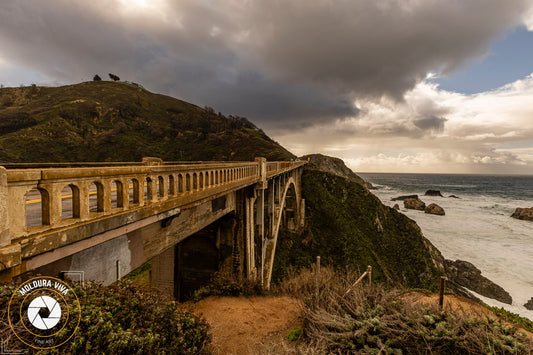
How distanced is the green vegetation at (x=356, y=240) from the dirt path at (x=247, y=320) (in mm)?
14969

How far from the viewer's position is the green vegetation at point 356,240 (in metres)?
26.7

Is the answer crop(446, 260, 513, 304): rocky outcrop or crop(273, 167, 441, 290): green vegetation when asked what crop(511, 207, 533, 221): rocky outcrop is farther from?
crop(446, 260, 513, 304): rocky outcrop

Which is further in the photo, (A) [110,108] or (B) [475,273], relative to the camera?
(A) [110,108]

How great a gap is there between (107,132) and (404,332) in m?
72.5

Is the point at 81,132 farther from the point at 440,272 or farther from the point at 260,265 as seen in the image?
the point at 440,272

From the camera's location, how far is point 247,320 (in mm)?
7902

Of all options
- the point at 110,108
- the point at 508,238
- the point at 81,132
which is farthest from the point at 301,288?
the point at 110,108

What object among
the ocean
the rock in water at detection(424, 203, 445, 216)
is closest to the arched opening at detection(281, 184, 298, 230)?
the ocean

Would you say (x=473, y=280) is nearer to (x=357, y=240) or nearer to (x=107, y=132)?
(x=357, y=240)

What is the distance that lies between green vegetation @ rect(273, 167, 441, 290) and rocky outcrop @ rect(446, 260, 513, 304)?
198cm

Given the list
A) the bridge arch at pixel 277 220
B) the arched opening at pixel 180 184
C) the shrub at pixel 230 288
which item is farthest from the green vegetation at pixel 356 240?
the arched opening at pixel 180 184

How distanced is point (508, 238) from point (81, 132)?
297 ft

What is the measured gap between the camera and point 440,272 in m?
25.8

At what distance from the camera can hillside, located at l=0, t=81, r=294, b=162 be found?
49750 millimetres
